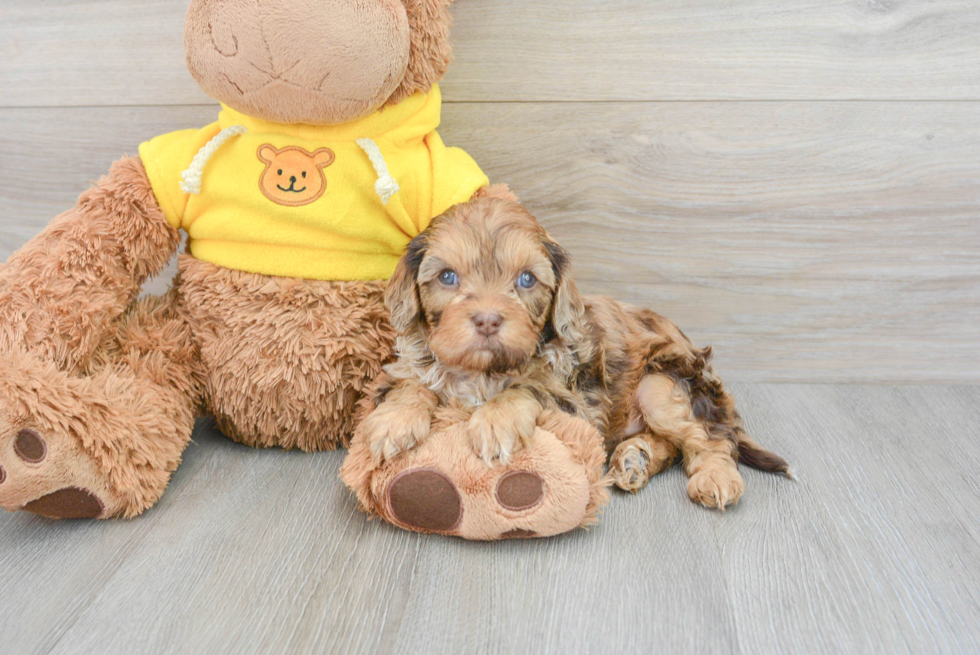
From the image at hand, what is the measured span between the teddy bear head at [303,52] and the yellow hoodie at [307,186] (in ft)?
0.35

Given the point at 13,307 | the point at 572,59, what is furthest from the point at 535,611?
the point at 572,59

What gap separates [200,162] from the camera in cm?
210

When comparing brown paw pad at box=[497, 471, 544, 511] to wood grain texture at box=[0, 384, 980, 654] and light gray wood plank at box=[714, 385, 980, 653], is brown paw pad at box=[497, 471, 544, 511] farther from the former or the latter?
light gray wood plank at box=[714, 385, 980, 653]

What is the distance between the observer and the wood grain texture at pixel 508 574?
157 cm

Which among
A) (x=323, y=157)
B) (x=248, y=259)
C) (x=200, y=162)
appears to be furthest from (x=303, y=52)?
(x=248, y=259)

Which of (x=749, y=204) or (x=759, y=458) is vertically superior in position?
(x=749, y=204)

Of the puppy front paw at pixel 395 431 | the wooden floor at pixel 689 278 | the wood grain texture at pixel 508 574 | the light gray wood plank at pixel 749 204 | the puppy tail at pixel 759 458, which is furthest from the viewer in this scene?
the light gray wood plank at pixel 749 204

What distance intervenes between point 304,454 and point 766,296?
5.83 feet

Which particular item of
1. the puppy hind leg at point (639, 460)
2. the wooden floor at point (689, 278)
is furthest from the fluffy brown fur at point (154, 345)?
the puppy hind leg at point (639, 460)

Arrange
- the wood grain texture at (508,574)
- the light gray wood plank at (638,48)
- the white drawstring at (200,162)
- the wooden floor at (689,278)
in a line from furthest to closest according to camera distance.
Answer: the light gray wood plank at (638,48), the white drawstring at (200,162), the wooden floor at (689,278), the wood grain texture at (508,574)

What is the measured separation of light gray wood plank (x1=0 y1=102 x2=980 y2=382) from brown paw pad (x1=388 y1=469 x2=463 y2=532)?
1226mm

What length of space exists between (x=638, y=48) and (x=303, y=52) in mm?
1223

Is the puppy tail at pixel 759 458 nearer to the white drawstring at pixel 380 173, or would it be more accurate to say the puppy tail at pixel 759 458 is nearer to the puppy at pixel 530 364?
the puppy at pixel 530 364

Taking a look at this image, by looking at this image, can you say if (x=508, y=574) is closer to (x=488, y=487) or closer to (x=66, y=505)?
(x=488, y=487)
